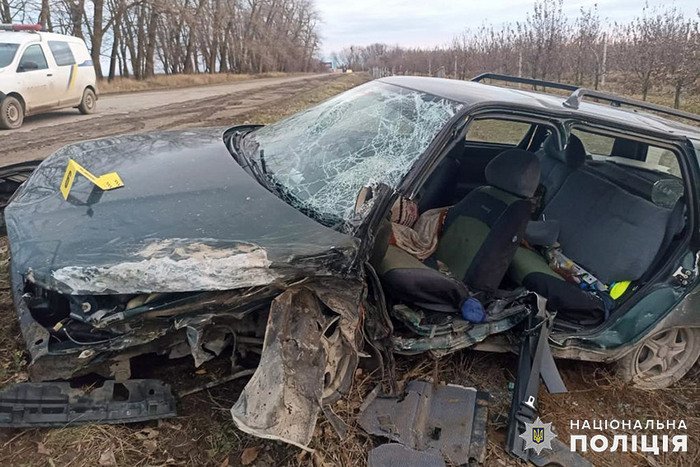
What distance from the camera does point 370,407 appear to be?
2.37m

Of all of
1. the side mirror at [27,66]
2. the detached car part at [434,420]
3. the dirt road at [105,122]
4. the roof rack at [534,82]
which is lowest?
the detached car part at [434,420]

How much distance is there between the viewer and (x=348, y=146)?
2.82m

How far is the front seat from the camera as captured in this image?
2.47m

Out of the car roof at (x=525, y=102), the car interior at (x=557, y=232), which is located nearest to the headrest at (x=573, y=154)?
the car interior at (x=557, y=232)

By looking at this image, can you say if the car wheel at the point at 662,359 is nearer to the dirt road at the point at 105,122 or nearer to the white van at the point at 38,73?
the dirt road at the point at 105,122

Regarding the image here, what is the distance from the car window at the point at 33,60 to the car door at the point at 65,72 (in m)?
0.34

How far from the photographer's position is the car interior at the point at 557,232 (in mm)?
2680

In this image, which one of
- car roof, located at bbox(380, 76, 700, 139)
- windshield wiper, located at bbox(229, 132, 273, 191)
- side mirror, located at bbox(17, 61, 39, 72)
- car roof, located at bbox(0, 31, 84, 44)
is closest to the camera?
car roof, located at bbox(380, 76, 700, 139)

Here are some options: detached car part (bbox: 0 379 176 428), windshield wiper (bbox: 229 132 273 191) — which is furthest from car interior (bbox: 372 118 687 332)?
detached car part (bbox: 0 379 176 428)

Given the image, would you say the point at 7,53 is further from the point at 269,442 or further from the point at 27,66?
the point at 269,442

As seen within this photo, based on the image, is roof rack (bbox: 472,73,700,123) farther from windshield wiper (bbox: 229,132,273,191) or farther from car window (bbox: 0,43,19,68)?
car window (bbox: 0,43,19,68)

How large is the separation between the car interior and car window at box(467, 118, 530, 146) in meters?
0.44

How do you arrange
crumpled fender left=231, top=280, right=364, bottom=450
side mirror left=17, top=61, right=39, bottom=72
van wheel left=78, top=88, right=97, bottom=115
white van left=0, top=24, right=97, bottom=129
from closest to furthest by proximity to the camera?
crumpled fender left=231, top=280, right=364, bottom=450 < white van left=0, top=24, right=97, bottom=129 < side mirror left=17, top=61, right=39, bottom=72 < van wheel left=78, top=88, right=97, bottom=115

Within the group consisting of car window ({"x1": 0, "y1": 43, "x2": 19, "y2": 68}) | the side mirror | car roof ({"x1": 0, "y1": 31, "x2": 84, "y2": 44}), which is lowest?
the side mirror
